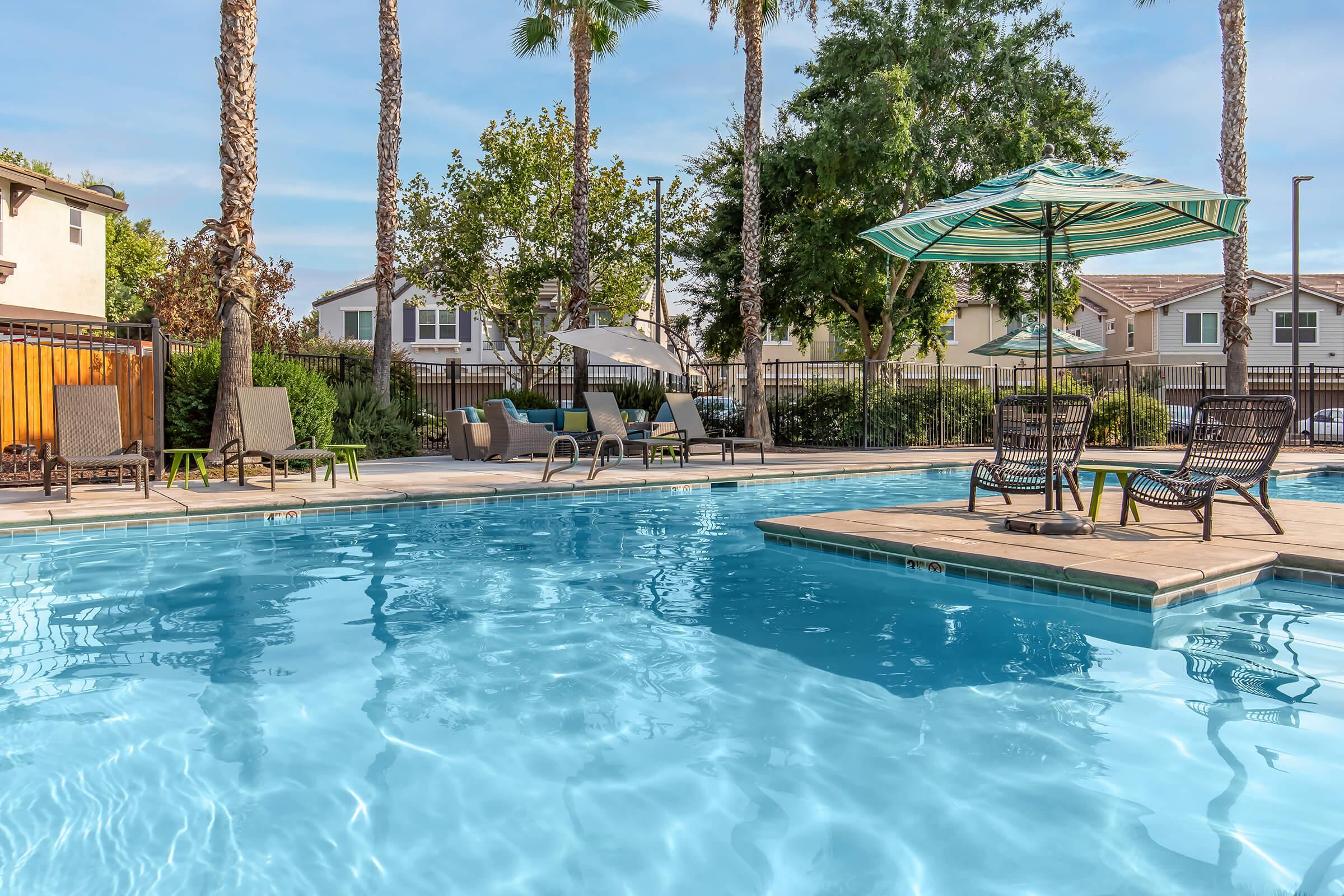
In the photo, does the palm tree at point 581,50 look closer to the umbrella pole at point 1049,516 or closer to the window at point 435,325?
the umbrella pole at point 1049,516

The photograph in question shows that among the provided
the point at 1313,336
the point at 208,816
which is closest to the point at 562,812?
the point at 208,816

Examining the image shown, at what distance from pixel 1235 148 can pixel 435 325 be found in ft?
97.1

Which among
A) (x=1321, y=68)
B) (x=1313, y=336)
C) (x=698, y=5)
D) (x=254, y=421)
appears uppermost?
(x=698, y=5)

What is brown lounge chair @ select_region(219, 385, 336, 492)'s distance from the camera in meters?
10.1

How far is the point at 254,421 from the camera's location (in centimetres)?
1051

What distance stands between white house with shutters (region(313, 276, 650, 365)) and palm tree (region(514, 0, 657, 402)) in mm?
16775

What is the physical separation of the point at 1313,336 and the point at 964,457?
2421 centimetres

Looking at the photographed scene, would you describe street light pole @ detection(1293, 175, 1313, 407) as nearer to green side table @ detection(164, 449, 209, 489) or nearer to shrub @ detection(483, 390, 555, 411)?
shrub @ detection(483, 390, 555, 411)

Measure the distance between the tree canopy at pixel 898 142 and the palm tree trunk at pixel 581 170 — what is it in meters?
3.81

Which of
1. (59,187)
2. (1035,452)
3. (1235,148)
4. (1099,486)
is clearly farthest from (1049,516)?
(59,187)

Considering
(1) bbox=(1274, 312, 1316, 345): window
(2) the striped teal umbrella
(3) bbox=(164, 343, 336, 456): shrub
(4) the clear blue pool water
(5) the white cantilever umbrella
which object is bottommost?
(4) the clear blue pool water

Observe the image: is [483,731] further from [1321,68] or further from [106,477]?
[1321,68]

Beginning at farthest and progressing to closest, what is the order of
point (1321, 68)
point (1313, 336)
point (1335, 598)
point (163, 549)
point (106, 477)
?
point (1313, 336), point (1321, 68), point (106, 477), point (163, 549), point (1335, 598)

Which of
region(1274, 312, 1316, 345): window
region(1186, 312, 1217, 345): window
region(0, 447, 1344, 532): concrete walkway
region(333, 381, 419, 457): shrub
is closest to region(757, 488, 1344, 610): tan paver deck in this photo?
region(0, 447, 1344, 532): concrete walkway
